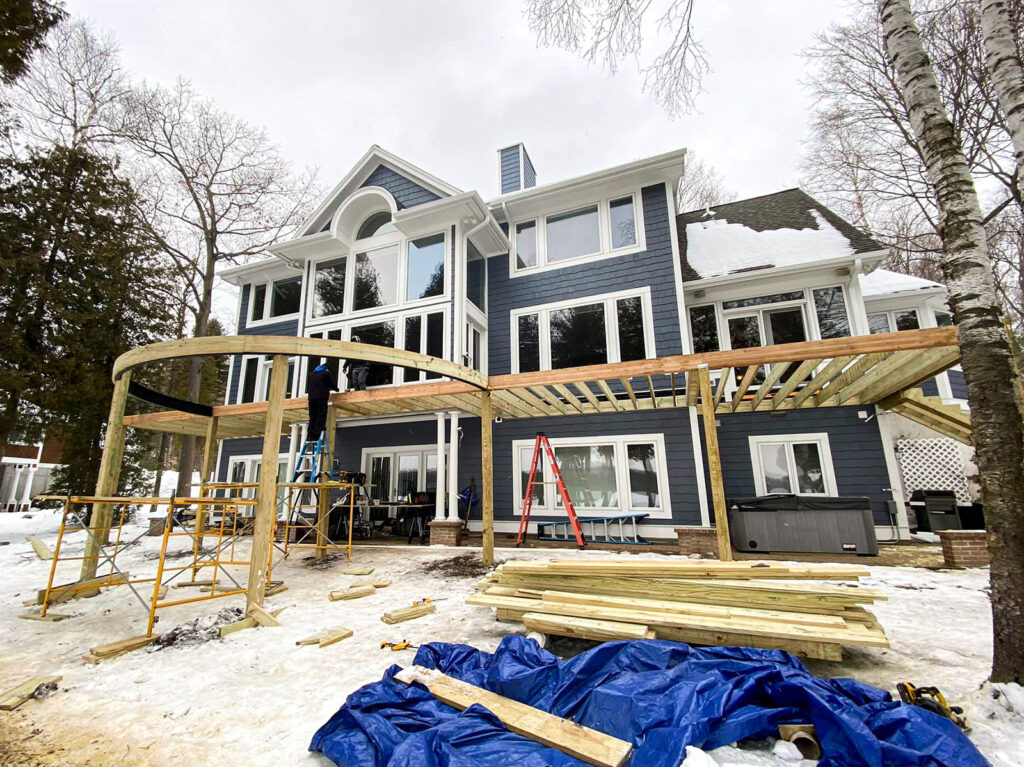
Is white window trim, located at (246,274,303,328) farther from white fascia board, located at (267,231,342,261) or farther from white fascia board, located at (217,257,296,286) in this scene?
white fascia board, located at (267,231,342,261)

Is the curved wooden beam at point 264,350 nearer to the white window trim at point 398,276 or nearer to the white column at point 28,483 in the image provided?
the white window trim at point 398,276

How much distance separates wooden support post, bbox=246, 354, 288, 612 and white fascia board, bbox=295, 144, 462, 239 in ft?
25.3

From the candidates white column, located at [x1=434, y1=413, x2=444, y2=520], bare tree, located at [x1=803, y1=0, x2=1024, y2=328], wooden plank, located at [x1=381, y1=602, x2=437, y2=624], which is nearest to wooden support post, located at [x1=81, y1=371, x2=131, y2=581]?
wooden plank, located at [x1=381, y1=602, x2=437, y2=624]

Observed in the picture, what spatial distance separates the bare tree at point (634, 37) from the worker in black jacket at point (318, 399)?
Result: 5.94m

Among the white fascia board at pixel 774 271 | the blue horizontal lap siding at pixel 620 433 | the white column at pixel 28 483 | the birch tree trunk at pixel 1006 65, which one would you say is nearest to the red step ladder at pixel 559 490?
the blue horizontal lap siding at pixel 620 433

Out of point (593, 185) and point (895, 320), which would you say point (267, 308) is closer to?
point (593, 185)

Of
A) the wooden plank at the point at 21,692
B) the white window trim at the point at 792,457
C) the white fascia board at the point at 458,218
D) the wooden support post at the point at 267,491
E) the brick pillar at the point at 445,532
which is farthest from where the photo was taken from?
the white fascia board at the point at 458,218

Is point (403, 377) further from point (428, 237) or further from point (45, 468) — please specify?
point (45, 468)

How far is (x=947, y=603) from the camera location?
455cm

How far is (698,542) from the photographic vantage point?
7477 millimetres

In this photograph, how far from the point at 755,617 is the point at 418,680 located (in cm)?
258

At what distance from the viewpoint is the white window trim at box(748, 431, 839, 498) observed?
858cm

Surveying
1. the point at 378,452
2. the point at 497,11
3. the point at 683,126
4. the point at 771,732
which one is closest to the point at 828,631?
the point at 771,732

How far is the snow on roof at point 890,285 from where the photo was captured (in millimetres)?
11356
